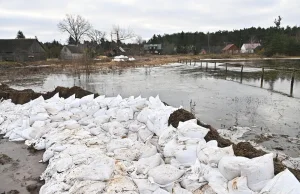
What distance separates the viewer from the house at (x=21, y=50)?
3647 centimetres

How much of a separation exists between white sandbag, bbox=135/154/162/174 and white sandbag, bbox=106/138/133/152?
0.75m

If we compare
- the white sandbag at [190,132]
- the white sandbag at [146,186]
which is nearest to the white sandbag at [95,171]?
the white sandbag at [146,186]

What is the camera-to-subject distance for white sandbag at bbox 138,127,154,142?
4.58m

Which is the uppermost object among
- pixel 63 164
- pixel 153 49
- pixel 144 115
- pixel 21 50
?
pixel 21 50

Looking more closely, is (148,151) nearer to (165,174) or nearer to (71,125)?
(165,174)

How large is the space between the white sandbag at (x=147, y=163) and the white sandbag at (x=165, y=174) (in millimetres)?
144

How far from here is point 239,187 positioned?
8.39 feet

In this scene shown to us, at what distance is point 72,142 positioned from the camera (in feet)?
15.4

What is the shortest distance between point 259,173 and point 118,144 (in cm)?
237

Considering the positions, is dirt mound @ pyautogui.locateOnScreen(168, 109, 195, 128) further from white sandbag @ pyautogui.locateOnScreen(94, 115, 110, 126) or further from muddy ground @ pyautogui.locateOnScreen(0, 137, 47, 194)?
muddy ground @ pyautogui.locateOnScreen(0, 137, 47, 194)

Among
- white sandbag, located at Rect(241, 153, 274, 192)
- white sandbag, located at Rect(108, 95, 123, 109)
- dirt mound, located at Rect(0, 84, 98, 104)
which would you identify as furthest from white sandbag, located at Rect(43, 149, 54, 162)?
white sandbag, located at Rect(241, 153, 274, 192)

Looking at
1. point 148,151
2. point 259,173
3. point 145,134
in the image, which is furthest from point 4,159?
point 259,173

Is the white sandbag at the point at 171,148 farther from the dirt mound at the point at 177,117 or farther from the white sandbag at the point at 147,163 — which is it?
the dirt mound at the point at 177,117

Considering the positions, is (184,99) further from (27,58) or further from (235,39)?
(235,39)
